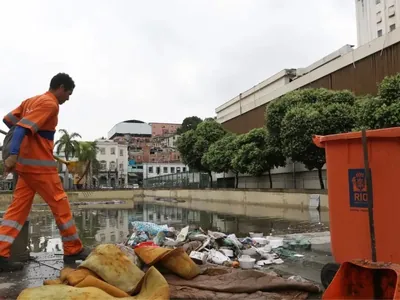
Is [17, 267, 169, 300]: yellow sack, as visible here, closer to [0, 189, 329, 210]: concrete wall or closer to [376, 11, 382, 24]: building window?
[0, 189, 329, 210]: concrete wall

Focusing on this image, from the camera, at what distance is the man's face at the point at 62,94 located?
407 cm

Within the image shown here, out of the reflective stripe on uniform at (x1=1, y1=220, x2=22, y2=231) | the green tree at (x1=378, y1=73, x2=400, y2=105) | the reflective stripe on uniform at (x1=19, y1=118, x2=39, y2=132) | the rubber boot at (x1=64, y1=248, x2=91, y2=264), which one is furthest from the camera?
the green tree at (x1=378, y1=73, x2=400, y2=105)

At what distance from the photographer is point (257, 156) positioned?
1123 inches

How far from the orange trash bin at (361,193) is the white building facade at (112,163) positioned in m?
69.0

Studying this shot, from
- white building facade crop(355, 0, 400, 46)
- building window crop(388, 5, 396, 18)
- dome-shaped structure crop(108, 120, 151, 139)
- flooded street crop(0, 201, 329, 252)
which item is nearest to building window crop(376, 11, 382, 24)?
white building facade crop(355, 0, 400, 46)

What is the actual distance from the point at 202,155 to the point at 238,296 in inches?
1401

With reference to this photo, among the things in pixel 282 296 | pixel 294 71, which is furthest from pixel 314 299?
pixel 294 71

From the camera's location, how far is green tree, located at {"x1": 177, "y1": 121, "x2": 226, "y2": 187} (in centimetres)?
3866

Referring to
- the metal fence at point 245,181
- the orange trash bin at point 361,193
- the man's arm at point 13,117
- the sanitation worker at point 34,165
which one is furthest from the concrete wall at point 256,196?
the man's arm at point 13,117

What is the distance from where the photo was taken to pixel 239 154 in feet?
98.2

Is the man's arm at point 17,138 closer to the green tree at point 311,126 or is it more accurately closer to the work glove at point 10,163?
the work glove at point 10,163

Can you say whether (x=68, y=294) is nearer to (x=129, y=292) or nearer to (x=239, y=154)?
(x=129, y=292)

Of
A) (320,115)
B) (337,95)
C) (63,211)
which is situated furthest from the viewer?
(337,95)

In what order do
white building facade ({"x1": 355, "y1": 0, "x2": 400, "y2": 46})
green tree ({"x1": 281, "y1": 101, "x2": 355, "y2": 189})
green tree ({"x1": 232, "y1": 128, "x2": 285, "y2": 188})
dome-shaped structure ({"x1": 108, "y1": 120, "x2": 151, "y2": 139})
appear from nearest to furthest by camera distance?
green tree ({"x1": 281, "y1": 101, "x2": 355, "y2": 189})
green tree ({"x1": 232, "y1": 128, "x2": 285, "y2": 188})
white building facade ({"x1": 355, "y1": 0, "x2": 400, "y2": 46})
dome-shaped structure ({"x1": 108, "y1": 120, "x2": 151, "y2": 139})
